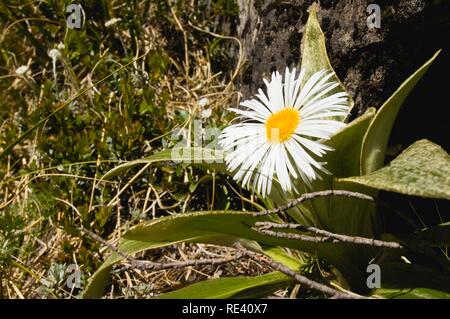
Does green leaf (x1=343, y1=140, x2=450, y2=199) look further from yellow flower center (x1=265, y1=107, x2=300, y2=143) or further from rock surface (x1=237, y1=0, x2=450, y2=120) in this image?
rock surface (x1=237, y1=0, x2=450, y2=120)

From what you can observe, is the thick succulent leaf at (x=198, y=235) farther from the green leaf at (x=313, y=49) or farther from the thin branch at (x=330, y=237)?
the green leaf at (x=313, y=49)

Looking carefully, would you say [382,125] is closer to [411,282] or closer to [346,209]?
[346,209]

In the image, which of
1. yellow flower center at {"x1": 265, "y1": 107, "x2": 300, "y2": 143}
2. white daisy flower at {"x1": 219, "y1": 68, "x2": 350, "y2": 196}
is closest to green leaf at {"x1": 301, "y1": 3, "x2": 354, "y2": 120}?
white daisy flower at {"x1": 219, "y1": 68, "x2": 350, "y2": 196}

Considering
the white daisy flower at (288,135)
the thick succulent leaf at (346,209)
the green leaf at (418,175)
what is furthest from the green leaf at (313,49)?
the green leaf at (418,175)

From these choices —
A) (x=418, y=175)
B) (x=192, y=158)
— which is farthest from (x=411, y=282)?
(x=192, y=158)
